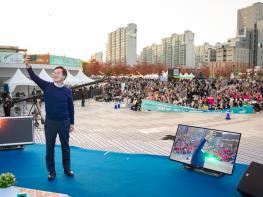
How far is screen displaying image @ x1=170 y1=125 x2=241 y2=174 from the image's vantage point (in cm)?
538

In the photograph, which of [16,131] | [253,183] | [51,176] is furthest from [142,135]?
[253,183]

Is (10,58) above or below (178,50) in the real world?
below

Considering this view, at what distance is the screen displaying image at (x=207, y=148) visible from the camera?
17.6ft

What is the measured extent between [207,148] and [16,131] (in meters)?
4.10

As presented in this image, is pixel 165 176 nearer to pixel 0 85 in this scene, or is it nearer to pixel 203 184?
pixel 203 184

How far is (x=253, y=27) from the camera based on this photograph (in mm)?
170500

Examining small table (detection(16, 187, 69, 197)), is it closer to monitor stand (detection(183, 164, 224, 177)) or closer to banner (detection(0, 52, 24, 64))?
monitor stand (detection(183, 164, 224, 177))

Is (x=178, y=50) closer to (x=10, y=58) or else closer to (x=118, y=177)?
(x=10, y=58)

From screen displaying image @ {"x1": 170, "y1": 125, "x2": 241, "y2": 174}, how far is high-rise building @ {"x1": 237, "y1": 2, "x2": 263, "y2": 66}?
149080 millimetres

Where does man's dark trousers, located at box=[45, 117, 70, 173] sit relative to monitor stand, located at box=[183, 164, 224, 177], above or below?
above

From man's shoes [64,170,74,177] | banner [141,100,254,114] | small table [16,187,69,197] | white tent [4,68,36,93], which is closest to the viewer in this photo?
small table [16,187,69,197]

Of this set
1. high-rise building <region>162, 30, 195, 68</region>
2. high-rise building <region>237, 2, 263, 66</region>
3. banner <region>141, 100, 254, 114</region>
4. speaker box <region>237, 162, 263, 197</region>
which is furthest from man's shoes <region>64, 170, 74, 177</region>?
high-rise building <region>162, 30, 195, 68</region>

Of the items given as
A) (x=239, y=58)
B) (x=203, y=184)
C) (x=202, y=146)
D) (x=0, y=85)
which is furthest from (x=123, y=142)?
(x=239, y=58)

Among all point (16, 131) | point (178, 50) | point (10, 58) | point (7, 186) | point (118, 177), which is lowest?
point (118, 177)
